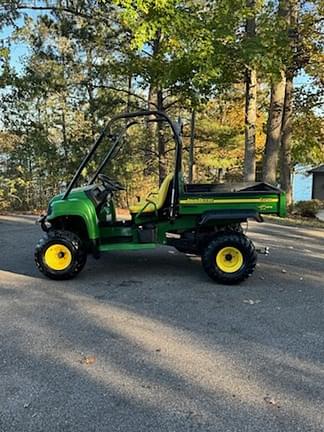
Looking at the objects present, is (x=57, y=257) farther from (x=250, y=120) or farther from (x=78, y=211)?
(x=250, y=120)

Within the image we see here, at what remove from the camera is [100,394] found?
96.8 inches

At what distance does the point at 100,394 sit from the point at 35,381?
45 centimetres

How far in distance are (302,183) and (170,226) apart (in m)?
26.6

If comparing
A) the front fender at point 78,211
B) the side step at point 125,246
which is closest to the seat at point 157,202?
the side step at point 125,246

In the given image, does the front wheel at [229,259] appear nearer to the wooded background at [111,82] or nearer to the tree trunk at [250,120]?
the wooded background at [111,82]

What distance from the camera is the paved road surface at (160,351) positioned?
2266 millimetres

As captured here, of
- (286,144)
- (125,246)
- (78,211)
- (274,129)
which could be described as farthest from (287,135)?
(78,211)

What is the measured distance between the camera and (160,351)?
3023 millimetres

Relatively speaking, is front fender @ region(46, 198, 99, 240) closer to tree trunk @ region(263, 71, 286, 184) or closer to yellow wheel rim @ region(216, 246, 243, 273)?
yellow wheel rim @ region(216, 246, 243, 273)

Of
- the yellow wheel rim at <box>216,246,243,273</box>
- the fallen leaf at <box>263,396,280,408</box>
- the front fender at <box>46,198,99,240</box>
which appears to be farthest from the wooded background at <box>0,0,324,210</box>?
the fallen leaf at <box>263,396,280,408</box>

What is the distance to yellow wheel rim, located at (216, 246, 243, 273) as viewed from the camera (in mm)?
4629

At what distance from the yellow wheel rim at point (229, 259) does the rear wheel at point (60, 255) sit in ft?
5.09

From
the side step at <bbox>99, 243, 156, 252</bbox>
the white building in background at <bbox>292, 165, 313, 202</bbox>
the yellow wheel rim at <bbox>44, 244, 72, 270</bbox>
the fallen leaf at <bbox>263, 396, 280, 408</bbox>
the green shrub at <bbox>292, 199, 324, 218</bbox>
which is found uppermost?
the white building in background at <bbox>292, 165, 313, 202</bbox>

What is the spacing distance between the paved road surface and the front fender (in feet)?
2.05
